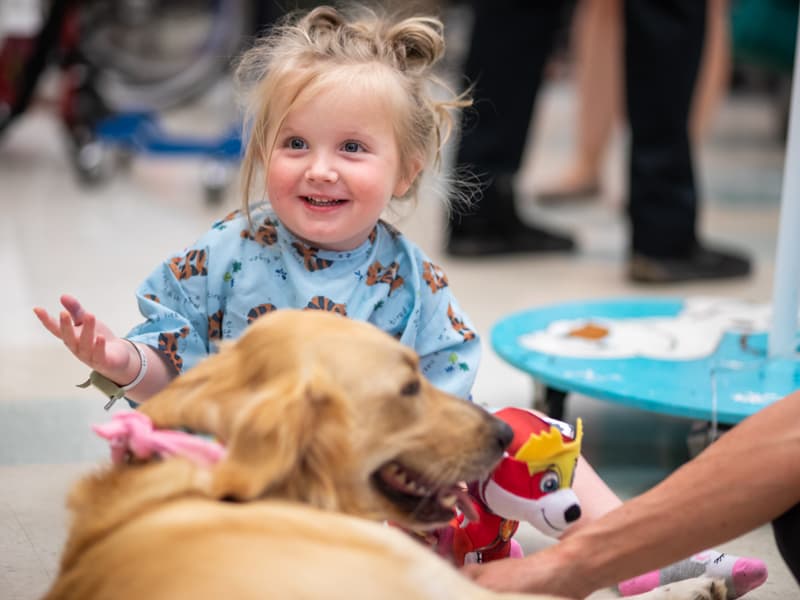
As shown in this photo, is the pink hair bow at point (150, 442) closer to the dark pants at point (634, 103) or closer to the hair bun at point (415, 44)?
the hair bun at point (415, 44)

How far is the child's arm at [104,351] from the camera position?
4.98 feet

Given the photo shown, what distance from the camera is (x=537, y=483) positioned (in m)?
1.51

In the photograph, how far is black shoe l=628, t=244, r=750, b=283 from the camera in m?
3.39

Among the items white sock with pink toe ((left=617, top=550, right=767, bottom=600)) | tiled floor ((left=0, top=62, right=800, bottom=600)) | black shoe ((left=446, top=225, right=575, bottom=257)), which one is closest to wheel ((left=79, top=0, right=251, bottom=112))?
tiled floor ((left=0, top=62, right=800, bottom=600))

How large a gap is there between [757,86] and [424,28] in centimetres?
639

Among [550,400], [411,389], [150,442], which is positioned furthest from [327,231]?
[550,400]

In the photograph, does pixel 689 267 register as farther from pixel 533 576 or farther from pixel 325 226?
pixel 533 576

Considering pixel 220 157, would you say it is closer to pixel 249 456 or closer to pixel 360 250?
pixel 360 250

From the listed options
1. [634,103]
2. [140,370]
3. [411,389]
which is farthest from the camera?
[634,103]

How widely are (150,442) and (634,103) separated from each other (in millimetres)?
2339

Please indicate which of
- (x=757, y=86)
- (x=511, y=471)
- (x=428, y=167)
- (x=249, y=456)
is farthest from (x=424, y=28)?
(x=757, y=86)

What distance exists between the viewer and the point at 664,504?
1.42 meters

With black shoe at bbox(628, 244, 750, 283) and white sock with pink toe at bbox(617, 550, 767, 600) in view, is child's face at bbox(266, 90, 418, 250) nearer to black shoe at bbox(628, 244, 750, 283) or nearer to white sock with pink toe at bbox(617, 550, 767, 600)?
white sock with pink toe at bbox(617, 550, 767, 600)

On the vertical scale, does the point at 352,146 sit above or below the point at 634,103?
above
